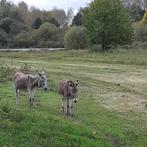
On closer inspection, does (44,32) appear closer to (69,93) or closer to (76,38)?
(76,38)

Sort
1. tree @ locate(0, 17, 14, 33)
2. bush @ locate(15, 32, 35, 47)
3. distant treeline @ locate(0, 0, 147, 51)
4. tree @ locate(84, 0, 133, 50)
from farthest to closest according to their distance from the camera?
tree @ locate(0, 17, 14, 33), bush @ locate(15, 32, 35, 47), distant treeline @ locate(0, 0, 147, 51), tree @ locate(84, 0, 133, 50)

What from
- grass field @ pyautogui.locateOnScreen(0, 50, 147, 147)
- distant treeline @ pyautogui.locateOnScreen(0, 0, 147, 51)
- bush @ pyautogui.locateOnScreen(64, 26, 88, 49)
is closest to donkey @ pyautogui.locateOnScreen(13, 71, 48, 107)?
grass field @ pyautogui.locateOnScreen(0, 50, 147, 147)

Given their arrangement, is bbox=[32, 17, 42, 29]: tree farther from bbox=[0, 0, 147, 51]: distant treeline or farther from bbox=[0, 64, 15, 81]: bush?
bbox=[0, 64, 15, 81]: bush

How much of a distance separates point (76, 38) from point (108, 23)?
476 inches

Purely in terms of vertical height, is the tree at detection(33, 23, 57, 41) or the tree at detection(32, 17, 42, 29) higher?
the tree at detection(32, 17, 42, 29)

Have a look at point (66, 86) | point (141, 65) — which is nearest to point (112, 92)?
point (66, 86)

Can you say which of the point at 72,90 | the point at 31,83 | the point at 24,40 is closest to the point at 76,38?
the point at 24,40

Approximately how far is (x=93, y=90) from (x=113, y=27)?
1384 inches

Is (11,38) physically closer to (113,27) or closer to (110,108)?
(113,27)

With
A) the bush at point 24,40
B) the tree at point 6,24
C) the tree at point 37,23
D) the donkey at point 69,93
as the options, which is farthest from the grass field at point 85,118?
the tree at point 37,23

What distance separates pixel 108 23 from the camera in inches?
2383

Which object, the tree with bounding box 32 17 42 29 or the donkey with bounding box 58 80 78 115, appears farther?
the tree with bounding box 32 17 42 29

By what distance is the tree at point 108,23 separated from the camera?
60.2m

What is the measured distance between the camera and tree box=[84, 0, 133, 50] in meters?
60.2
